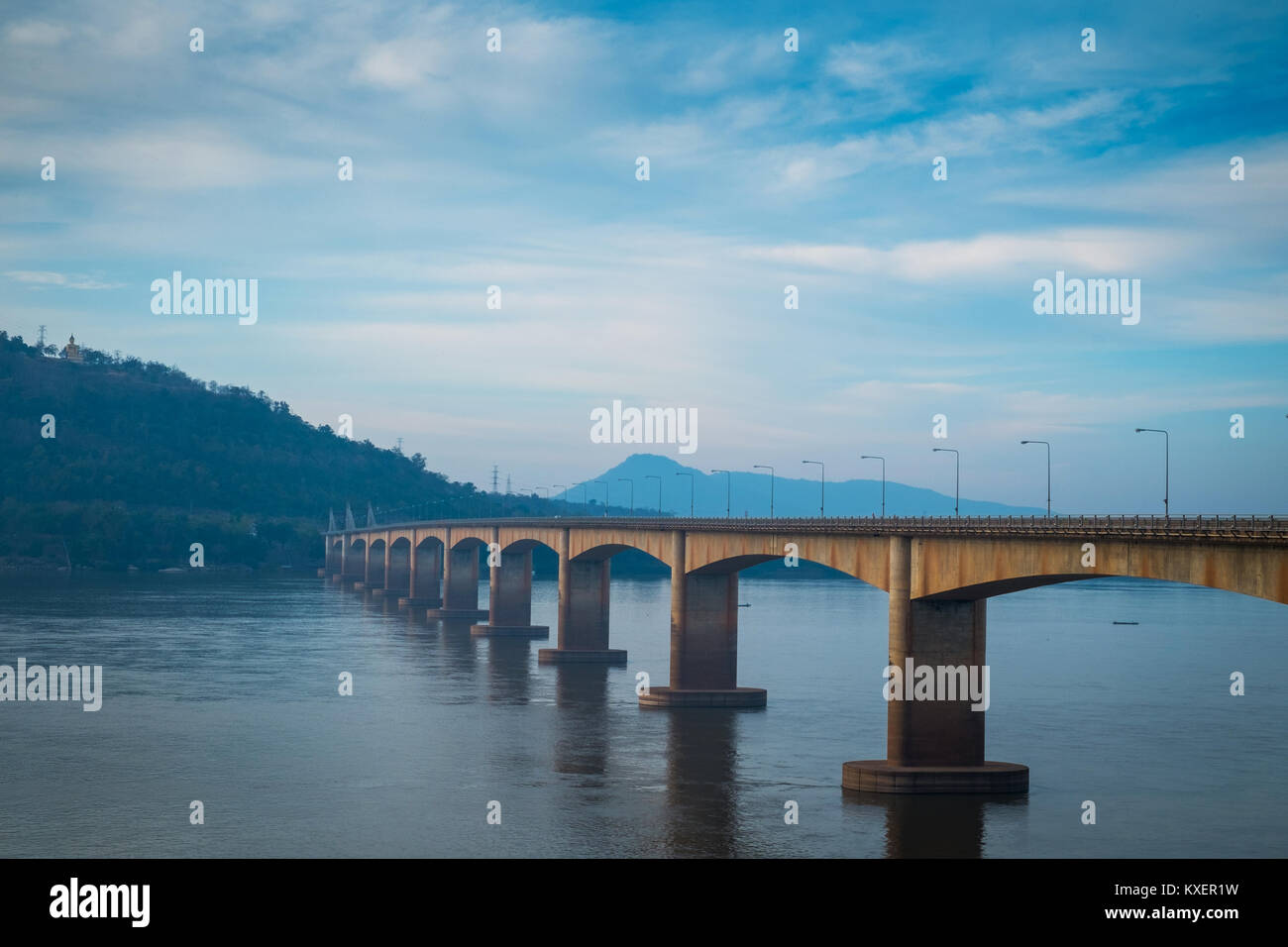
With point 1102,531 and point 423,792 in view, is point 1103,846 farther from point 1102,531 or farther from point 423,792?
point 423,792

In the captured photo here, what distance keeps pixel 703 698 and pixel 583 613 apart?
82.6 feet

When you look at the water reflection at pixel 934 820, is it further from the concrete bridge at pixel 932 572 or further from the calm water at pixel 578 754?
the concrete bridge at pixel 932 572

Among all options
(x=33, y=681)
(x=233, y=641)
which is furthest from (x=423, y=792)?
(x=233, y=641)

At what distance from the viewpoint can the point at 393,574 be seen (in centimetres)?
17338

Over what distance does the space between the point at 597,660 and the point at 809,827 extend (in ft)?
163

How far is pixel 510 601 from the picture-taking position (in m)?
116

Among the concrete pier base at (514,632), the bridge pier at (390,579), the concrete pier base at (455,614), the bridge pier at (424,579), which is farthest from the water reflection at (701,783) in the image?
the bridge pier at (390,579)

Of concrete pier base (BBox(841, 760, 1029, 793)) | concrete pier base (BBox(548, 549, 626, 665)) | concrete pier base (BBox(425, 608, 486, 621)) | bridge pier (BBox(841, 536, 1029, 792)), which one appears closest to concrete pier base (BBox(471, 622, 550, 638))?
concrete pier base (BBox(425, 608, 486, 621))

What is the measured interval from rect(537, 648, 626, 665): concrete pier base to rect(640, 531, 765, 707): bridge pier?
66.8 feet

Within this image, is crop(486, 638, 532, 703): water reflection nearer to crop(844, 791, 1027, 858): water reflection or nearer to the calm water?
the calm water

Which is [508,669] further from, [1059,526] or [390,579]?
[390,579]

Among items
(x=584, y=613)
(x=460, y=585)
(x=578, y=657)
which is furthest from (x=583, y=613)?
(x=460, y=585)

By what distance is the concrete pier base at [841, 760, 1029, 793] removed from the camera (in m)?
46.8
